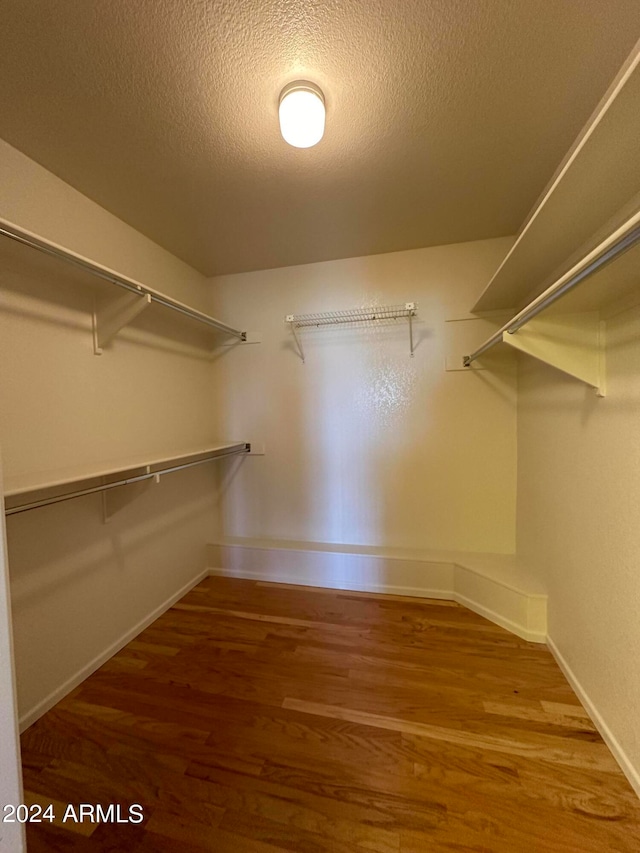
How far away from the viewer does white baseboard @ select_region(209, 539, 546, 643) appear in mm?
1743

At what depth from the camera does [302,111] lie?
3.51ft

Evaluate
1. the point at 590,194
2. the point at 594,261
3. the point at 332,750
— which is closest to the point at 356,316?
the point at 590,194

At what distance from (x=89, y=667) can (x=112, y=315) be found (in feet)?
5.55

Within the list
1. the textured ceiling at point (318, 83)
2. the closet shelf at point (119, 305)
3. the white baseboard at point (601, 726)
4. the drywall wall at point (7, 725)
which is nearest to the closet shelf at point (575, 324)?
the textured ceiling at point (318, 83)

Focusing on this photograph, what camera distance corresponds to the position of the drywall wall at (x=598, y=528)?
1070 mm

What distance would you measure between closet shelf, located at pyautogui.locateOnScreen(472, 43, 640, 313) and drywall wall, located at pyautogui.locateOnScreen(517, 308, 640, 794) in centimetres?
35

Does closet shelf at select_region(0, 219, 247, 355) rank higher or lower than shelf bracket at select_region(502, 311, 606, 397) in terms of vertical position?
higher

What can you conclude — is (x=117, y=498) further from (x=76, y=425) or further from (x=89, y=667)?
(x=89, y=667)

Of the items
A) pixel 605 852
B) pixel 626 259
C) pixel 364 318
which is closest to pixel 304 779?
pixel 605 852

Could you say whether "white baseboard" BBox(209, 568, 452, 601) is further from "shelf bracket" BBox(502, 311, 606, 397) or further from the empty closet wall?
"shelf bracket" BBox(502, 311, 606, 397)

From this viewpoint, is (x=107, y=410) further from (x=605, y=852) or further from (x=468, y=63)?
(x=605, y=852)

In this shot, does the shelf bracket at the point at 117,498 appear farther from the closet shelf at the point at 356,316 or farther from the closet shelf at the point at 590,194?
the closet shelf at the point at 590,194

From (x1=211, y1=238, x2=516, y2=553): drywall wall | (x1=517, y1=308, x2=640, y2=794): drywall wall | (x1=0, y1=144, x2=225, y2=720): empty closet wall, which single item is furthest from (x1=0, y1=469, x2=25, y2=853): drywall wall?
(x1=211, y1=238, x2=516, y2=553): drywall wall

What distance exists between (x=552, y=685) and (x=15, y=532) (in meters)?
2.32
